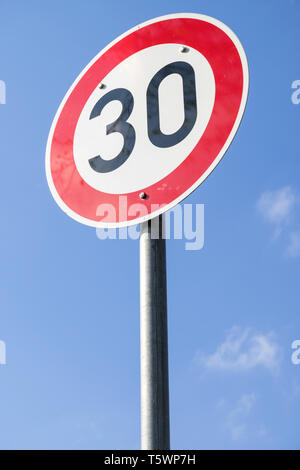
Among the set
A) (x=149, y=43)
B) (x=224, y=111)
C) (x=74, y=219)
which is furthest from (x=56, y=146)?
(x=224, y=111)

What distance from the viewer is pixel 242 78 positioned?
6.62 ft

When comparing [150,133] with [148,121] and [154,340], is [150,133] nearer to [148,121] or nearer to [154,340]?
[148,121]

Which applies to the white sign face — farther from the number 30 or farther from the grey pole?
the grey pole

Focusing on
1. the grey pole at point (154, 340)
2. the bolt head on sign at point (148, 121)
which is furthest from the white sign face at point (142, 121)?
the grey pole at point (154, 340)

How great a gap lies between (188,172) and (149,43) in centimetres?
54

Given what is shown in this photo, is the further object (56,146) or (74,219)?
(56,146)

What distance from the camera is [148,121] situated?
2.05 meters

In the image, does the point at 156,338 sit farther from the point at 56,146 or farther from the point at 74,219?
the point at 56,146

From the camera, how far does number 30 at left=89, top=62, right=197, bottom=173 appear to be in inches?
79.4

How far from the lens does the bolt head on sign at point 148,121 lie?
196 centimetres

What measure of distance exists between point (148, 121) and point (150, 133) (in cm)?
4

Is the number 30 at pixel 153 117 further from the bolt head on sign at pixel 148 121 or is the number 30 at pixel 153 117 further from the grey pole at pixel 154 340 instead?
the grey pole at pixel 154 340
